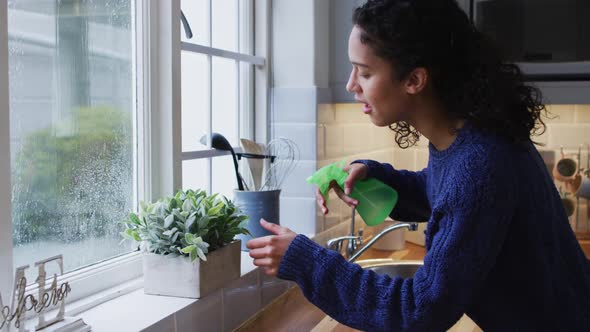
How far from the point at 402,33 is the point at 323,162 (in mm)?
Result: 1289

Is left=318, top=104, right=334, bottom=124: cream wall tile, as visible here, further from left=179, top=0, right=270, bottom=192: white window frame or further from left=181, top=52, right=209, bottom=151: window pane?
left=181, top=52, right=209, bottom=151: window pane

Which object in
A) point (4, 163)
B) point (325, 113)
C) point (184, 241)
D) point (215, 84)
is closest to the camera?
point (4, 163)

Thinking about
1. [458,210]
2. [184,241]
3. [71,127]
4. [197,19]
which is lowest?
[184,241]

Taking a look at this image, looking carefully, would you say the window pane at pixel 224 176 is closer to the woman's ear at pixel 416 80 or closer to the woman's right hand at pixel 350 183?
the woman's right hand at pixel 350 183

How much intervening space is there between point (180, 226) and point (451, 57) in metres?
0.63

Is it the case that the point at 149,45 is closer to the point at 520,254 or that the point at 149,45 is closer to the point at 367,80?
the point at 367,80

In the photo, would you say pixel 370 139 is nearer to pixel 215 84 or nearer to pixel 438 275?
pixel 215 84

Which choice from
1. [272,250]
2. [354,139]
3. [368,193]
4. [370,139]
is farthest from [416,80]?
[370,139]

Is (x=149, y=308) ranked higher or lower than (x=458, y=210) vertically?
lower

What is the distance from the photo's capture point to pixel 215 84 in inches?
88.0

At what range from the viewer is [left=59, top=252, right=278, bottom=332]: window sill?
4.87 feet

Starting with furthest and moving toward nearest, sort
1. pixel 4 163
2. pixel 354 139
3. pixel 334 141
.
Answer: pixel 354 139 → pixel 334 141 → pixel 4 163

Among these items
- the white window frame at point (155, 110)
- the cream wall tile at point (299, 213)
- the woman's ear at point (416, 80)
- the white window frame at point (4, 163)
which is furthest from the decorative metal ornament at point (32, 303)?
the cream wall tile at point (299, 213)

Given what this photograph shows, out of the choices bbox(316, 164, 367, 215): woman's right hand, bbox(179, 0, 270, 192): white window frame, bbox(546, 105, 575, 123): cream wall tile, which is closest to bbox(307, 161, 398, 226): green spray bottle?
bbox(316, 164, 367, 215): woman's right hand
